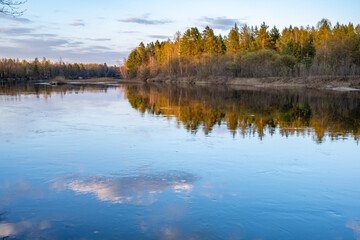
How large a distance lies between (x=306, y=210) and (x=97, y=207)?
141 inches

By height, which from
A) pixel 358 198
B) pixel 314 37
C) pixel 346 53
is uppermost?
pixel 314 37

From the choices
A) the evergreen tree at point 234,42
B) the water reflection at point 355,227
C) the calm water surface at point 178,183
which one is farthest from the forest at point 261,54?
the water reflection at point 355,227

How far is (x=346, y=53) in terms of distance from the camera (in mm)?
53906

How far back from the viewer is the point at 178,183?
22.7ft

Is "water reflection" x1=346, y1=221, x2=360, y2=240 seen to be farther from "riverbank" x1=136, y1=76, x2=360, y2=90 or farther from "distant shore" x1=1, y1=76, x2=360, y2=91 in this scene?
"riverbank" x1=136, y1=76, x2=360, y2=90

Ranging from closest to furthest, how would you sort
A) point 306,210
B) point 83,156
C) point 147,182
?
point 306,210, point 147,182, point 83,156

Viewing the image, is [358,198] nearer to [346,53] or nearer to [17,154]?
[17,154]

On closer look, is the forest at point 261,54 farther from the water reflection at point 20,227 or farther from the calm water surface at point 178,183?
the water reflection at point 20,227

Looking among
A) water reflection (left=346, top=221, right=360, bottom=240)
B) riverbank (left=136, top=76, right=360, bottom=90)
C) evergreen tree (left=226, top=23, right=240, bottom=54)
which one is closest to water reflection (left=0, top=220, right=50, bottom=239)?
water reflection (left=346, top=221, right=360, bottom=240)

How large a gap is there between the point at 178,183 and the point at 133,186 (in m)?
0.94

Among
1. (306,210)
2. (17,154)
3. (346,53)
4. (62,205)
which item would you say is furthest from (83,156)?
(346,53)

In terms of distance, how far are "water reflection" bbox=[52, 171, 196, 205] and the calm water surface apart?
2 centimetres

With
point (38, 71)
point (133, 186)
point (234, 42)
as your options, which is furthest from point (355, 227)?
point (38, 71)

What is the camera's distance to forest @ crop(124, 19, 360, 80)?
176ft
